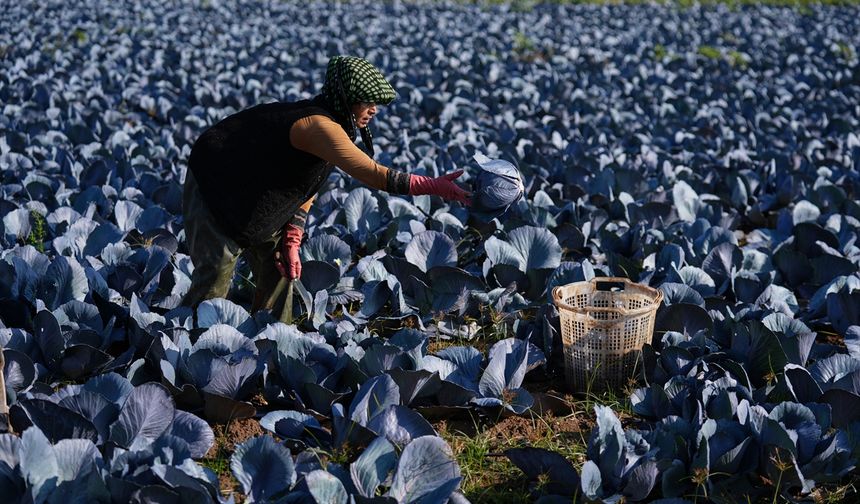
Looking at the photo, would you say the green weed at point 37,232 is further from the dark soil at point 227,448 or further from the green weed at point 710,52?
the green weed at point 710,52

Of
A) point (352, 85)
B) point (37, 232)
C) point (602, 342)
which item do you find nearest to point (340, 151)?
point (352, 85)

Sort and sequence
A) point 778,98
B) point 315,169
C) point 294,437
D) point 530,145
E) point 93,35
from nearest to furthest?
→ point 294,437
point 315,169
point 530,145
point 778,98
point 93,35

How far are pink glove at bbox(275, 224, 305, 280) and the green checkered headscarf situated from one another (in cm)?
62

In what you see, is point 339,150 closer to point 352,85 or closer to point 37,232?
point 352,85

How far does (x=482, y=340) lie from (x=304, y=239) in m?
1.11

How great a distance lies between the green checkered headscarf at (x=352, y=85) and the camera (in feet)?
11.6

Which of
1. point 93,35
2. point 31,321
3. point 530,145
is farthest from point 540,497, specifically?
point 93,35

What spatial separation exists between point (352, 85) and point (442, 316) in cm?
122

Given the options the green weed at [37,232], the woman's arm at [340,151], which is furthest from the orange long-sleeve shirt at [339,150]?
the green weed at [37,232]

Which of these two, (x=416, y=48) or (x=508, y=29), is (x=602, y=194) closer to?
(x=416, y=48)

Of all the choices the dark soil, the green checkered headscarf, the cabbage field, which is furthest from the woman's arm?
the dark soil

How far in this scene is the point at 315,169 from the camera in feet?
12.3

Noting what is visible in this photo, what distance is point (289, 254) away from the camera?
4035mm

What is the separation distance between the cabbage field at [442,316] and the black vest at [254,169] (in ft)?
1.17
